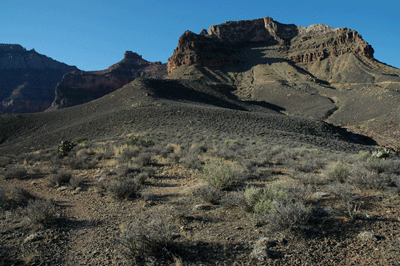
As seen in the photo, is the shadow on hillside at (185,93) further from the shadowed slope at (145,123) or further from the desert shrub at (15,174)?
the desert shrub at (15,174)

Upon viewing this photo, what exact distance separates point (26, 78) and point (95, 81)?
58.7m

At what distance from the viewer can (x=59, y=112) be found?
41188 mm

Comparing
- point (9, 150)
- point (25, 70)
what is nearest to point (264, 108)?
point (9, 150)

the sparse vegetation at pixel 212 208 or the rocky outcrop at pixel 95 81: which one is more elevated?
the rocky outcrop at pixel 95 81

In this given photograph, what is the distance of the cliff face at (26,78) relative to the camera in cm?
11569

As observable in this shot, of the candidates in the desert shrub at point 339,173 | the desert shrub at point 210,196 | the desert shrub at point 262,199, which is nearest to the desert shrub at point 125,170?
the desert shrub at point 210,196

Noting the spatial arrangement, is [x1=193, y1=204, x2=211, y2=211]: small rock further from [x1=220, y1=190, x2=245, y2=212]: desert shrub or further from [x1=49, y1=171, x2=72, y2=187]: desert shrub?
[x1=49, y1=171, x2=72, y2=187]: desert shrub

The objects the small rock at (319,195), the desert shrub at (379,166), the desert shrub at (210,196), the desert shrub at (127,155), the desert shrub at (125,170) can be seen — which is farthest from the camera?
the desert shrub at (127,155)

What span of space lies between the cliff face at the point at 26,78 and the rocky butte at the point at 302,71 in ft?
279

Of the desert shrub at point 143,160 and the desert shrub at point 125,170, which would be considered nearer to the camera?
the desert shrub at point 125,170

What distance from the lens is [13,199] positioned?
5.36m

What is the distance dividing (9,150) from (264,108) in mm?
47844

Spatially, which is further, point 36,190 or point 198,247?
point 36,190

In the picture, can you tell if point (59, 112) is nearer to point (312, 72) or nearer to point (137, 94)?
point (137, 94)
